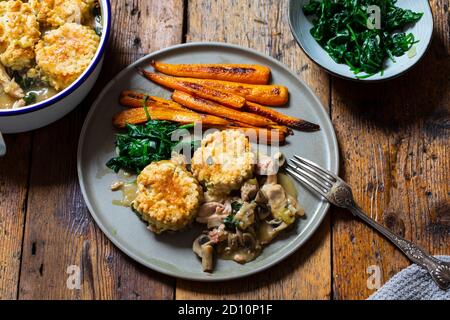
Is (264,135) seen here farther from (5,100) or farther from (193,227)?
(5,100)

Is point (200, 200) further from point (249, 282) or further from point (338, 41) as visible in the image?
point (338, 41)

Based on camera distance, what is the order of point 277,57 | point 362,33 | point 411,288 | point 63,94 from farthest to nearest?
point 277,57 → point 362,33 → point 411,288 → point 63,94

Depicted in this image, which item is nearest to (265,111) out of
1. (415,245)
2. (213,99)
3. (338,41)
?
(213,99)

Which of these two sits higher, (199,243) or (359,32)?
(359,32)

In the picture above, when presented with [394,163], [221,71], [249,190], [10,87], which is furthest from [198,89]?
[394,163]

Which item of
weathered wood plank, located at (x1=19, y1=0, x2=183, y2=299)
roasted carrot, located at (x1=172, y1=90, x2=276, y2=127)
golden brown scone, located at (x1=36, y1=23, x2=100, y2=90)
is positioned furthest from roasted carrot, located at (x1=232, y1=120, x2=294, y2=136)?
golden brown scone, located at (x1=36, y1=23, x2=100, y2=90)

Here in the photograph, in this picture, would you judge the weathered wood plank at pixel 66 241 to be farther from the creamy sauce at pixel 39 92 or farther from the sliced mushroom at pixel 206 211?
the sliced mushroom at pixel 206 211
